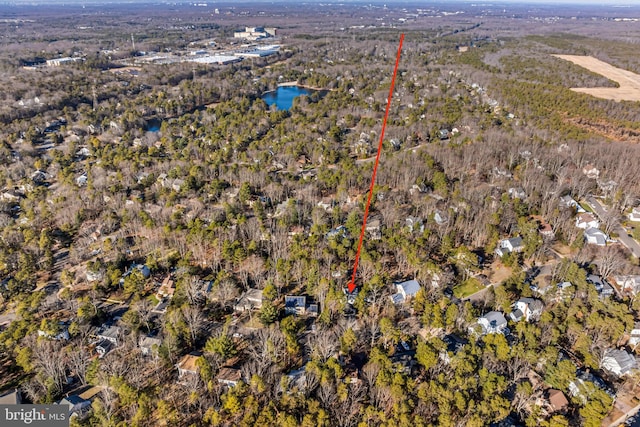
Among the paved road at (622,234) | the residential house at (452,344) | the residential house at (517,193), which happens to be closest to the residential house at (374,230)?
the residential house at (452,344)

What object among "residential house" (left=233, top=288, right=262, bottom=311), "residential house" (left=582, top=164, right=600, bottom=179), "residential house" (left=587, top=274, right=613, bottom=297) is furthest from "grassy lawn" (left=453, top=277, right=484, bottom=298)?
"residential house" (left=582, top=164, right=600, bottom=179)

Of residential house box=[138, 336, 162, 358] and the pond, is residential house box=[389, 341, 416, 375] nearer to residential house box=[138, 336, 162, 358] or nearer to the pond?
residential house box=[138, 336, 162, 358]

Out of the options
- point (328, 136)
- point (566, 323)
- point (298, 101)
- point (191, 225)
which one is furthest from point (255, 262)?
point (298, 101)

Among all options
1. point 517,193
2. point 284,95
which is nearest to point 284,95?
point 284,95

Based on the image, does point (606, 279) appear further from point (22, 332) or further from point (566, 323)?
point (22, 332)

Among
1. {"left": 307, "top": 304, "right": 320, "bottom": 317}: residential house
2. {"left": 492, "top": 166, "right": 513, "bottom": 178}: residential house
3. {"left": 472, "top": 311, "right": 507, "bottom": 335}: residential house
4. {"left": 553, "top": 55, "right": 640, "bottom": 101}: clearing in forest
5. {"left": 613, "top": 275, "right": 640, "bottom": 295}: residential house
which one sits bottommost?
{"left": 307, "top": 304, "right": 320, "bottom": 317}: residential house

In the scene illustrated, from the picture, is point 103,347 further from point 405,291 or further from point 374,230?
point 374,230
